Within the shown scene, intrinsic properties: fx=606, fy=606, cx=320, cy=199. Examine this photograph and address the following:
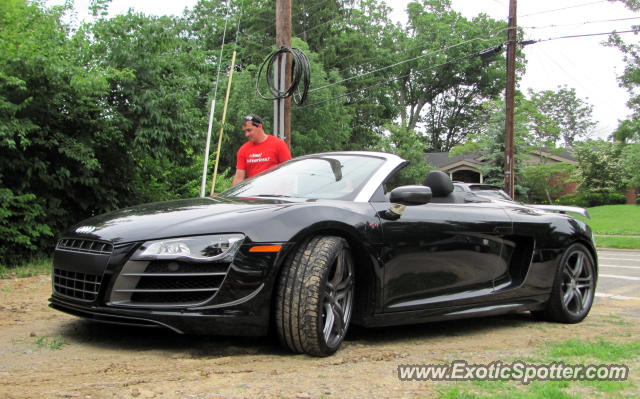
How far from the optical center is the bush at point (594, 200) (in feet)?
139

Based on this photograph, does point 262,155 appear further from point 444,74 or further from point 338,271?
point 444,74

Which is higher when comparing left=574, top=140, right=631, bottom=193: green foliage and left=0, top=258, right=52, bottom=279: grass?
left=574, top=140, right=631, bottom=193: green foliage

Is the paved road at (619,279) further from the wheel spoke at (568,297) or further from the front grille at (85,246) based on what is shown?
the front grille at (85,246)

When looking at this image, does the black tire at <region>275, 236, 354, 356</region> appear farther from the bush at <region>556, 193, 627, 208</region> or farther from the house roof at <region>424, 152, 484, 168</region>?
the house roof at <region>424, 152, 484, 168</region>

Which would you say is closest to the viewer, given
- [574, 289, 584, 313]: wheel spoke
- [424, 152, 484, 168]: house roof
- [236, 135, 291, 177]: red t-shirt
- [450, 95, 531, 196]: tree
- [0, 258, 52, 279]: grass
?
[574, 289, 584, 313]: wheel spoke

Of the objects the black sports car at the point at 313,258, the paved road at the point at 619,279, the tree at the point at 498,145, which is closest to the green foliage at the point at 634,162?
the tree at the point at 498,145

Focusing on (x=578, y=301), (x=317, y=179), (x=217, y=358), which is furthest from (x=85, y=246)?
(x=578, y=301)

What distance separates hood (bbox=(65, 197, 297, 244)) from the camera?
10.9 ft

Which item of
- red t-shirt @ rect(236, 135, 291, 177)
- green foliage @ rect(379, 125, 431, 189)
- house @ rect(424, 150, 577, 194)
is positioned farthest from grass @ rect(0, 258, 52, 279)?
house @ rect(424, 150, 577, 194)

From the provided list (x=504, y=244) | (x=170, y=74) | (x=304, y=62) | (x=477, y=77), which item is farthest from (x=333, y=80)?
(x=504, y=244)

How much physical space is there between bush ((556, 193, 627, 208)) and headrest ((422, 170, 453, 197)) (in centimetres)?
4127

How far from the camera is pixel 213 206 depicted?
3.79 m

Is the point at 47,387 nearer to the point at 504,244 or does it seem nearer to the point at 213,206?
the point at 213,206

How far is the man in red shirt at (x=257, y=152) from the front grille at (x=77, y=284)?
3323 millimetres
